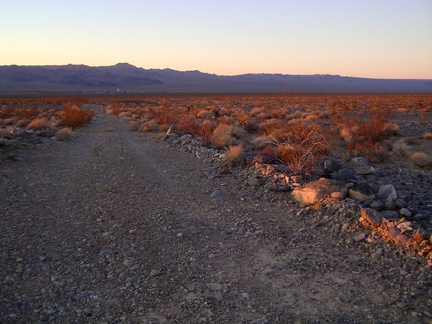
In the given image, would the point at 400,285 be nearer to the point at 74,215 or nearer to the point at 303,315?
the point at 303,315

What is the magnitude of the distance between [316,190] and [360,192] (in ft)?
2.59

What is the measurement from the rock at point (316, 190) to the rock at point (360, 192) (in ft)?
0.60

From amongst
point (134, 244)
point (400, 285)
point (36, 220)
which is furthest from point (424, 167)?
point (36, 220)

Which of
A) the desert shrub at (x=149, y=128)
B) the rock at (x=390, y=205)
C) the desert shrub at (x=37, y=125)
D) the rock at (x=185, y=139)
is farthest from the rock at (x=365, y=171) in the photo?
the desert shrub at (x=37, y=125)

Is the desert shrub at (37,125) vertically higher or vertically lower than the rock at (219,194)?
lower

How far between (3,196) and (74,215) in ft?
7.60

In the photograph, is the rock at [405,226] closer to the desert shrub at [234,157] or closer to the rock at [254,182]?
the rock at [254,182]

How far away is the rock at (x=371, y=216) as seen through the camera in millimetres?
6305

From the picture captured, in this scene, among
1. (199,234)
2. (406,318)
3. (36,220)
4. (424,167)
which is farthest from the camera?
(424,167)

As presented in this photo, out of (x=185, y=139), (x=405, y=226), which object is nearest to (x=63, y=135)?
(x=185, y=139)

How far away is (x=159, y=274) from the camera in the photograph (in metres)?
5.23

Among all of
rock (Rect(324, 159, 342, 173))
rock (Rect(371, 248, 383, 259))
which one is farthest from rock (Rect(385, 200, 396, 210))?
rock (Rect(324, 159, 342, 173))

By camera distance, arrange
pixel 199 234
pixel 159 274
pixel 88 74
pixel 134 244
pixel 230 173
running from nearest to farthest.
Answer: pixel 159 274 → pixel 134 244 → pixel 199 234 → pixel 230 173 → pixel 88 74

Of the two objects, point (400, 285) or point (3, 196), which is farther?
point (3, 196)
